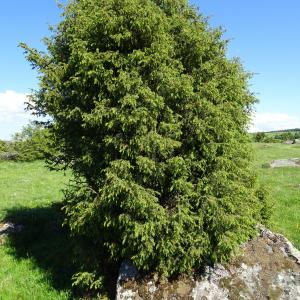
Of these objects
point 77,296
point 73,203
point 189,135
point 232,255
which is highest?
point 189,135

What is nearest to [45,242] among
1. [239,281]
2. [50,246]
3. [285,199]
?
[50,246]

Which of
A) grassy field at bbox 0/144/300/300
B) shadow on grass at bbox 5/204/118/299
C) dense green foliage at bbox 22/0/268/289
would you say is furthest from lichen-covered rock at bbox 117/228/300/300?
grassy field at bbox 0/144/300/300

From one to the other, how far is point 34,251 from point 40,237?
133 centimetres

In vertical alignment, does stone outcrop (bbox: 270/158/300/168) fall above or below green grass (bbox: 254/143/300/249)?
above

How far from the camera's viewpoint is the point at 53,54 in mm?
12406

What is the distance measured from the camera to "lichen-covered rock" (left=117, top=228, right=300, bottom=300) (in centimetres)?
980

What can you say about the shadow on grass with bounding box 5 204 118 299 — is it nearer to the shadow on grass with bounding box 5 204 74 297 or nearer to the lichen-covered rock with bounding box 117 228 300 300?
the shadow on grass with bounding box 5 204 74 297

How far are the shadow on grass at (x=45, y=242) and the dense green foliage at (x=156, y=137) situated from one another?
2059 millimetres

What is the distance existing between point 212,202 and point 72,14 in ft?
22.9

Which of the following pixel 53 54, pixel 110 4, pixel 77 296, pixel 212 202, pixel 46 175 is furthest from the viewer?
pixel 46 175

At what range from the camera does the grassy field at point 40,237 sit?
40.2ft

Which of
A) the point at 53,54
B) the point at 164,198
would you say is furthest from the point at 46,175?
the point at 164,198

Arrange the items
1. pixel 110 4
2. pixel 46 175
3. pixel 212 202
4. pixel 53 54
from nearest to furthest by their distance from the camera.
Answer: pixel 212 202 → pixel 110 4 → pixel 53 54 → pixel 46 175

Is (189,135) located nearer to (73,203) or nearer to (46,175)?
(73,203)
